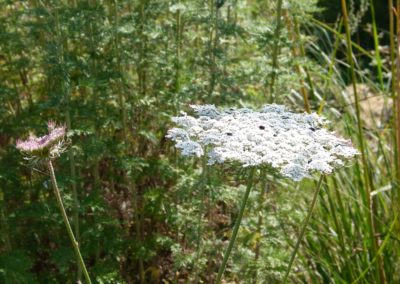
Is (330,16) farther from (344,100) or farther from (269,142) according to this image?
(269,142)

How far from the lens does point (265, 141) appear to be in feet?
6.13

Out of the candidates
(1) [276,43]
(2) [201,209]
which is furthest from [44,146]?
(1) [276,43]

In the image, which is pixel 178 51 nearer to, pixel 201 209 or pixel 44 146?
pixel 201 209

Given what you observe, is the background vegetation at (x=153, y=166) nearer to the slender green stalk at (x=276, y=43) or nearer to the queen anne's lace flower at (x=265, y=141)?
the slender green stalk at (x=276, y=43)

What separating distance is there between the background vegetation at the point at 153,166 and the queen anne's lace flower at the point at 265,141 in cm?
89

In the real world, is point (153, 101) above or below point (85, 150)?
above

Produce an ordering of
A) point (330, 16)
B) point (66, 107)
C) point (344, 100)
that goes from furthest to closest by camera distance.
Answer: point (330, 16) → point (344, 100) → point (66, 107)

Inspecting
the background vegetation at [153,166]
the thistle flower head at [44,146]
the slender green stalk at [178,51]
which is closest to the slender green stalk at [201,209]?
the background vegetation at [153,166]

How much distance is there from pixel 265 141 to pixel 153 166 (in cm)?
166

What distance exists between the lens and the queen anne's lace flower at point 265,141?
1784 mm

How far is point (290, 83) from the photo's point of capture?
129 inches

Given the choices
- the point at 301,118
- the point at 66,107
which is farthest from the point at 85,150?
the point at 301,118

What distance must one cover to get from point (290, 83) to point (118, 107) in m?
0.98

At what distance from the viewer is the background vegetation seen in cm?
305
